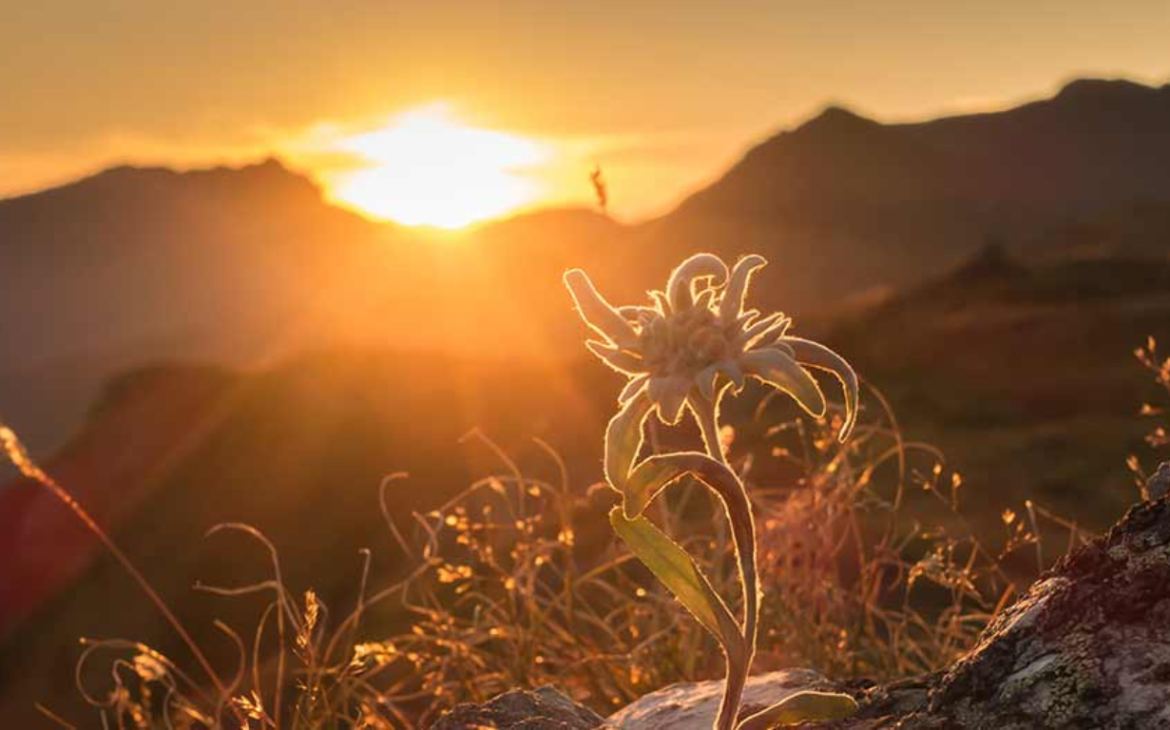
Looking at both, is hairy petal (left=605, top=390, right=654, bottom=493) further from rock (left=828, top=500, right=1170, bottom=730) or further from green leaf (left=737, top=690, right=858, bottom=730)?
rock (left=828, top=500, right=1170, bottom=730)

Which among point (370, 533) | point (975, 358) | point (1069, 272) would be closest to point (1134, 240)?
point (1069, 272)

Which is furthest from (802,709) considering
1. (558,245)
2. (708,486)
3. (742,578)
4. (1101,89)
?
(558,245)

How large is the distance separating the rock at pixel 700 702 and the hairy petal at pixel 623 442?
2.47 feet

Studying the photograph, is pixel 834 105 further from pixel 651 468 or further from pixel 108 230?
pixel 651 468

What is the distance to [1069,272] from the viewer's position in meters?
18.6

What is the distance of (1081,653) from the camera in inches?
64.2

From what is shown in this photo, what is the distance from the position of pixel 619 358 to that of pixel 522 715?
917mm

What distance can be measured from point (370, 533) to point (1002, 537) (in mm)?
11097

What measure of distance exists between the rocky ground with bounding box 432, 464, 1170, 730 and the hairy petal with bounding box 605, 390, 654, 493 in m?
0.59

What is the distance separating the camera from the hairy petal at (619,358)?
5.43 feet

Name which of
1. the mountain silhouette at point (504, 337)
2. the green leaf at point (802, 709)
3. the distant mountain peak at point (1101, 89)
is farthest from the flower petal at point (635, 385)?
the distant mountain peak at point (1101, 89)

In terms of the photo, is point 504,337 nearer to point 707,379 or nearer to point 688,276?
point 688,276

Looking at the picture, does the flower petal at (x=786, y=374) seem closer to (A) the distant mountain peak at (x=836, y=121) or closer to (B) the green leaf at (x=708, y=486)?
(B) the green leaf at (x=708, y=486)

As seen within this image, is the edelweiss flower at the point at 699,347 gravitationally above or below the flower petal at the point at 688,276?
below
